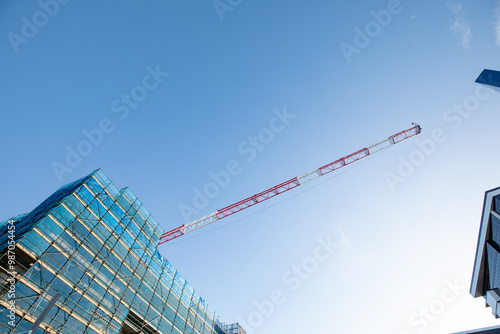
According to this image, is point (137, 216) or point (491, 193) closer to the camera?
point (137, 216)

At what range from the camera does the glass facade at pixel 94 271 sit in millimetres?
15852

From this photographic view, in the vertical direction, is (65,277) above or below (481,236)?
below

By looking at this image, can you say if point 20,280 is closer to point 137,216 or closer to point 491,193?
point 137,216

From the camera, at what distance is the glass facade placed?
1585 centimetres

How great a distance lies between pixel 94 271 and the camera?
66.1 feet

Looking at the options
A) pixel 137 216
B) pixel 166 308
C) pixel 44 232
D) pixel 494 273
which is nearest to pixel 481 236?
pixel 494 273

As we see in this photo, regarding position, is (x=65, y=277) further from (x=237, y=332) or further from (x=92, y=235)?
(x=237, y=332)

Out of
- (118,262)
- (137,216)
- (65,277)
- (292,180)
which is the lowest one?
(65,277)

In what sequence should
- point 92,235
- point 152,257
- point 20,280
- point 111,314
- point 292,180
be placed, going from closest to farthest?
point 20,280, point 111,314, point 92,235, point 152,257, point 292,180

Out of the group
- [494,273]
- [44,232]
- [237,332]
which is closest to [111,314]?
[44,232]

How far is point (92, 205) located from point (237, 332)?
28180mm

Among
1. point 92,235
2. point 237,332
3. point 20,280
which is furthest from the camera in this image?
point 237,332

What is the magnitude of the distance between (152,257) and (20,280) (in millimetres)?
13345

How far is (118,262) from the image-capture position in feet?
75.4
